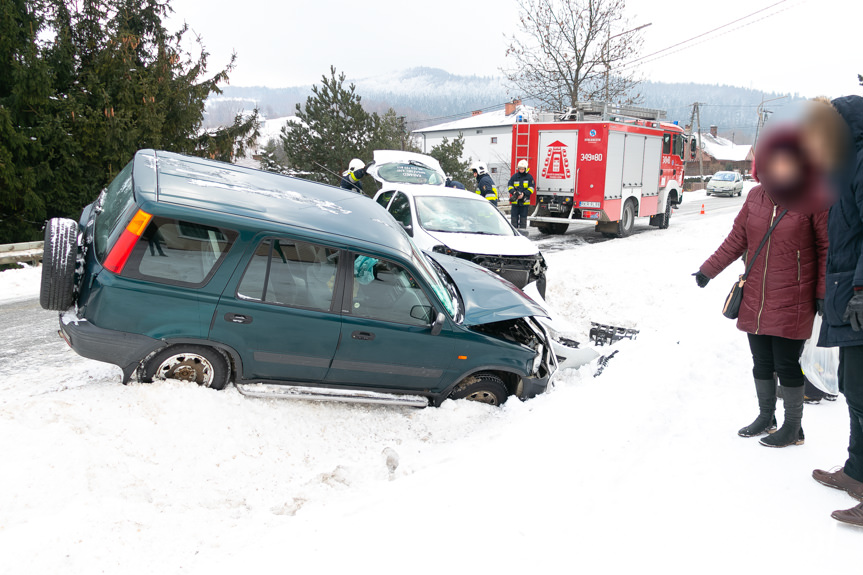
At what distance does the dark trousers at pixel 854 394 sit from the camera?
8.92 ft

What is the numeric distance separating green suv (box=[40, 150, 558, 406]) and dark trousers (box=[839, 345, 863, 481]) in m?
2.32

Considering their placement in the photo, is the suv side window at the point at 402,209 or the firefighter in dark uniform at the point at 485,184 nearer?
the suv side window at the point at 402,209

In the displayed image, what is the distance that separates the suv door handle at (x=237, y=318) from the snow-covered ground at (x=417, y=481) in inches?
21.1

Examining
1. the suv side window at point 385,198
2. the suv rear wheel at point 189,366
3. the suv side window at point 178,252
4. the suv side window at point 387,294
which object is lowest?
the suv rear wheel at point 189,366

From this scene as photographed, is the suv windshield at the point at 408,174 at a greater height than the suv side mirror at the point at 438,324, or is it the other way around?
the suv windshield at the point at 408,174

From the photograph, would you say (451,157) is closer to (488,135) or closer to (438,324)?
(438,324)

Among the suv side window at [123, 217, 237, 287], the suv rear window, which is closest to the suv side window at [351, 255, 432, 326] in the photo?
the suv side window at [123, 217, 237, 287]

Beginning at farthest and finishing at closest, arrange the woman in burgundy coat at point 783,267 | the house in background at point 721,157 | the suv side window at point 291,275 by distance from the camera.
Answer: the house in background at point 721,157 < the suv side window at point 291,275 < the woman in burgundy coat at point 783,267

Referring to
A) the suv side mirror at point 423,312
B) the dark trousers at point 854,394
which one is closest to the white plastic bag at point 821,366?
the dark trousers at point 854,394

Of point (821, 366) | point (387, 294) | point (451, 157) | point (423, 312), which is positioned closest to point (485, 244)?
point (423, 312)

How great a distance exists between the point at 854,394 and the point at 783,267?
809mm

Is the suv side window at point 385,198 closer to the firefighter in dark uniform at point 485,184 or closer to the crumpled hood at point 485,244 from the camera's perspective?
the crumpled hood at point 485,244

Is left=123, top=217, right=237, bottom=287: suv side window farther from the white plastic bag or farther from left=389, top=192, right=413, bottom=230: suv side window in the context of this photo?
left=389, top=192, right=413, bottom=230: suv side window

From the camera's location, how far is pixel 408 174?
11984mm
